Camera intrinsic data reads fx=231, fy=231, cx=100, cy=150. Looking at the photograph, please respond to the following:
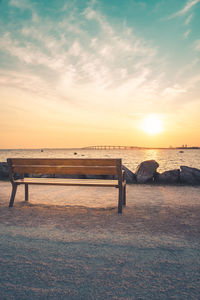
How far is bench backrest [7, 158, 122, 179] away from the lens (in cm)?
517

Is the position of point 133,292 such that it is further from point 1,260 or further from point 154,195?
point 154,195

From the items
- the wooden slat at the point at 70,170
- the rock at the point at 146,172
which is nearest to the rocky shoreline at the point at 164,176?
the rock at the point at 146,172

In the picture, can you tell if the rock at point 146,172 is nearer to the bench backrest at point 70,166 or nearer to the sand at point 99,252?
the sand at point 99,252

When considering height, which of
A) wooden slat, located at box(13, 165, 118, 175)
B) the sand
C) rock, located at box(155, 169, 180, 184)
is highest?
wooden slat, located at box(13, 165, 118, 175)

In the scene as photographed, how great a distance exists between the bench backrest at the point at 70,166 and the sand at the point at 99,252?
879 millimetres

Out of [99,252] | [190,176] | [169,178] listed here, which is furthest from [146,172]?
[99,252]

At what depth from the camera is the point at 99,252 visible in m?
3.08

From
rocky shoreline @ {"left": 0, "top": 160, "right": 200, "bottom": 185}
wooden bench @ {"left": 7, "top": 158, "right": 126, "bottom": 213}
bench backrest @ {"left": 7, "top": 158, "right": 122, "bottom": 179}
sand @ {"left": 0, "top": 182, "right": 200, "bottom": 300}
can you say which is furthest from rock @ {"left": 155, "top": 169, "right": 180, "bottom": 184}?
bench backrest @ {"left": 7, "top": 158, "right": 122, "bottom": 179}

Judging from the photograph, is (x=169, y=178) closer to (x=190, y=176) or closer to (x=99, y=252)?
(x=190, y=176)

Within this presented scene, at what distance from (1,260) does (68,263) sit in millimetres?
848

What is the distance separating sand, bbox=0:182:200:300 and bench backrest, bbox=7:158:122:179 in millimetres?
879

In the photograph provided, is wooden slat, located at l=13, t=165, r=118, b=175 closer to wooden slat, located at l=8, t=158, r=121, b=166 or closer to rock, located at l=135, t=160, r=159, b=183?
wooden slat, located at l=8, t=158, r=121, b=166

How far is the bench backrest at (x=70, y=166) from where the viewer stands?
5166 millimetres

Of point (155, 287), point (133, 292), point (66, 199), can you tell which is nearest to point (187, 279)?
point (155, 287)
